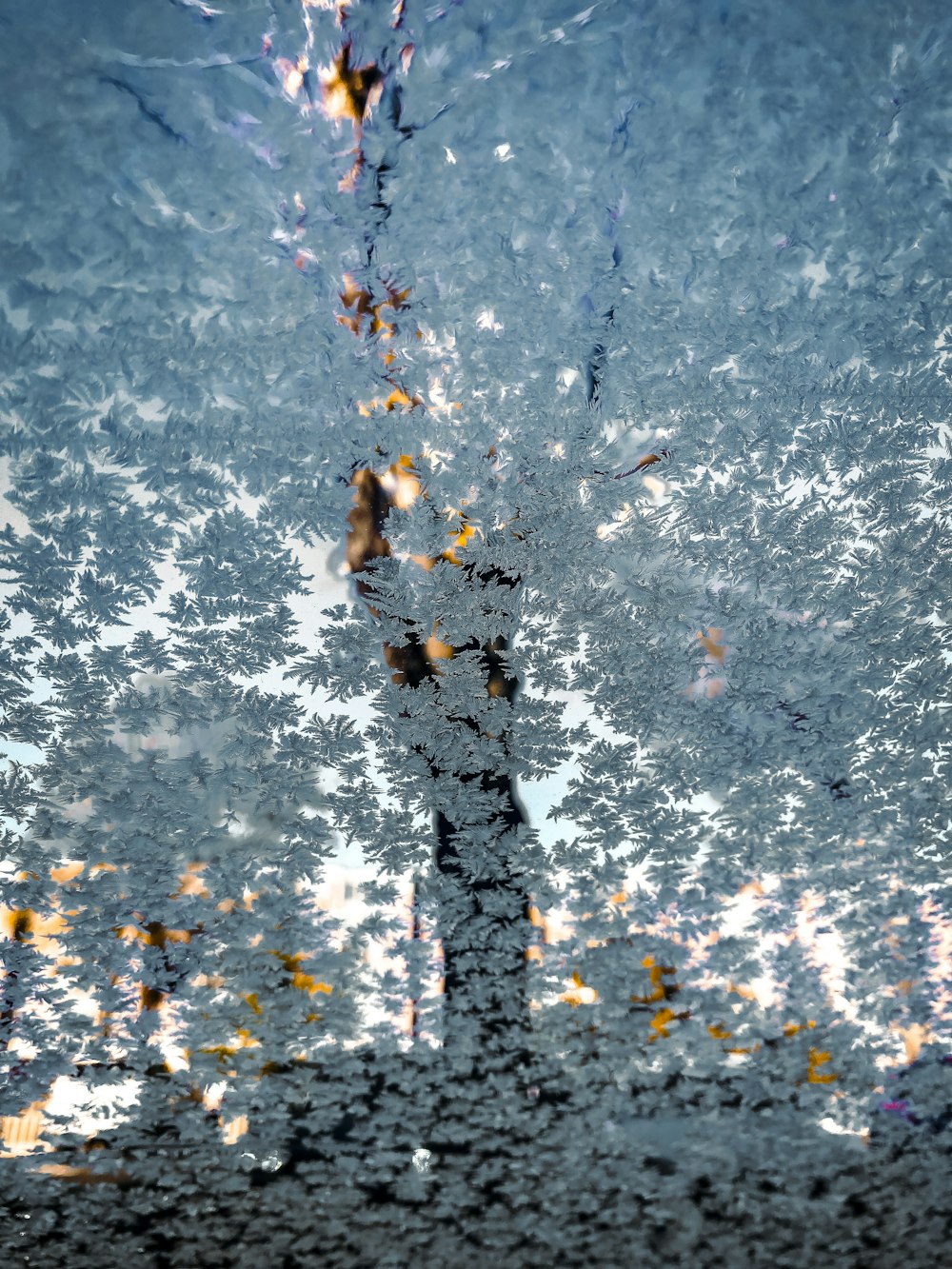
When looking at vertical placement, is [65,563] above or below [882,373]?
below

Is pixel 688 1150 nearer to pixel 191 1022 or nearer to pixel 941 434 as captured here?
pixel 191 1022

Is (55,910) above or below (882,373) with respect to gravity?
below

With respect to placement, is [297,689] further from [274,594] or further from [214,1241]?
[214,1241]

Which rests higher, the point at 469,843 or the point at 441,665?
the point at 441,665

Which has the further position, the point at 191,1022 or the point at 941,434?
the point at 941,434

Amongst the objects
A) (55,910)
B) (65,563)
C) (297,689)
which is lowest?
(55,910)

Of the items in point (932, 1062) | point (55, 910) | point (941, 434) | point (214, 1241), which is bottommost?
point (214, 1241)

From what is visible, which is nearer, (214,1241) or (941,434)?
(214,1241)

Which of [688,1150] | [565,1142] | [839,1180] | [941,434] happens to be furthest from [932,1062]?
[941,434]

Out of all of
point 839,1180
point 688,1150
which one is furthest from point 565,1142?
point 839,1180
